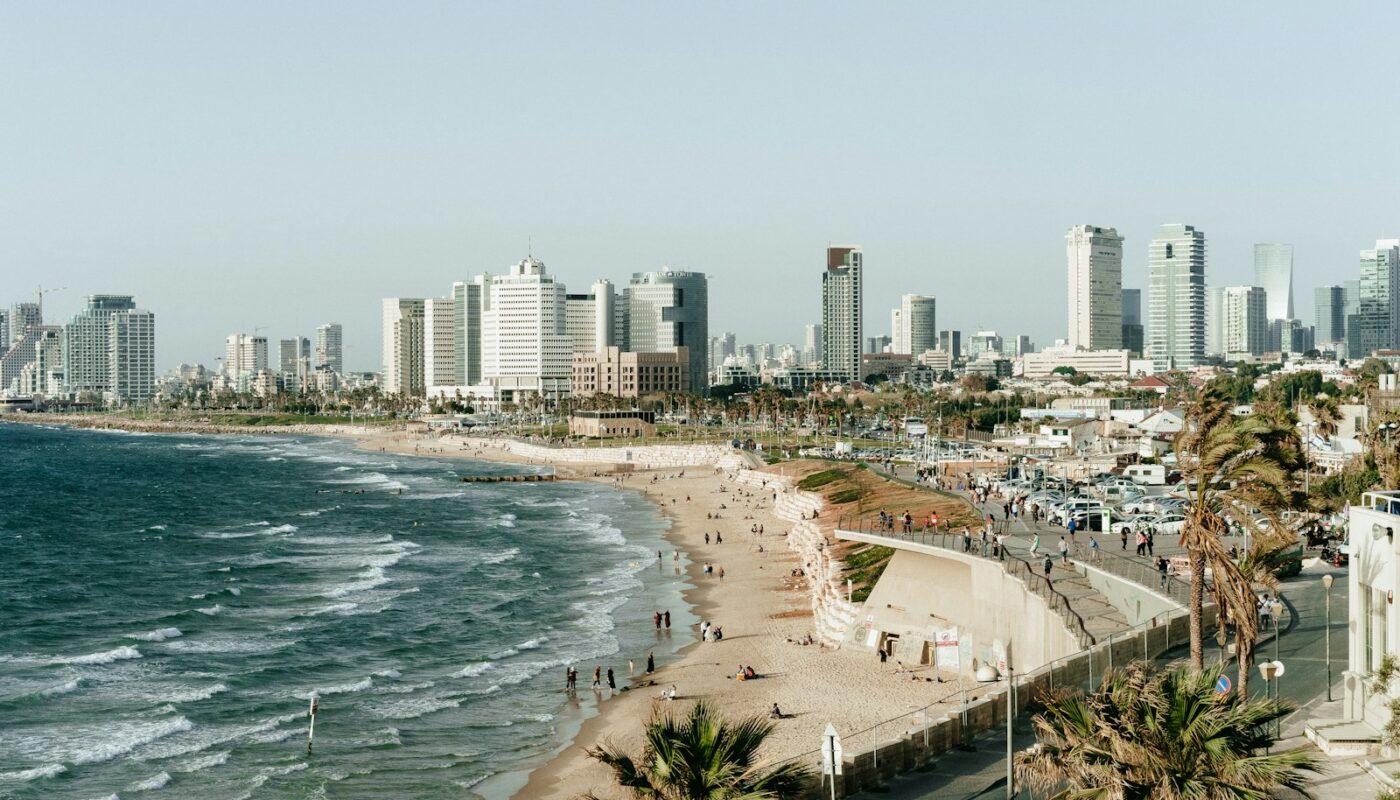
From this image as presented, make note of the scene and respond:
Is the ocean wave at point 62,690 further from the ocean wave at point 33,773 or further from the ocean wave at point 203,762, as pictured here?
the ocean wave at point 203,762

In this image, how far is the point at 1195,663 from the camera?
22.6 m

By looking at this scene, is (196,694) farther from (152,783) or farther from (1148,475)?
(1148,475)

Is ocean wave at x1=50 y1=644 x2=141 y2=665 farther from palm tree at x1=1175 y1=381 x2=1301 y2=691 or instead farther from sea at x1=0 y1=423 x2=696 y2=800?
palm tree at x1=1175 y1=381 x2=1301 y2=691

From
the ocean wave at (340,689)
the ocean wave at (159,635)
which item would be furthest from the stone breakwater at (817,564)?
the ocean wave at (159,635)

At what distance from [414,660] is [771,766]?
3515 cm

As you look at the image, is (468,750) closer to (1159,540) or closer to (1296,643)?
(1296,643)

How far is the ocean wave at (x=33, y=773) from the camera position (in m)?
35.2

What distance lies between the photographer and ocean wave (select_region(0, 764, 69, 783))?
35.2m

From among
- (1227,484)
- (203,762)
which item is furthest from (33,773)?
(1227,484)

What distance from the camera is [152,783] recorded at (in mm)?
34750

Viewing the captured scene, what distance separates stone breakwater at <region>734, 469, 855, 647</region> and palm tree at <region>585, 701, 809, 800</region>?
3377 centimetres

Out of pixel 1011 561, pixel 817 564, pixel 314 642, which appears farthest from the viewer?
pixel 817 564

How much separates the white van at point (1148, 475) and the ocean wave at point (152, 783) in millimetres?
60139

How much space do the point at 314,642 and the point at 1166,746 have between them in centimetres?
4253
